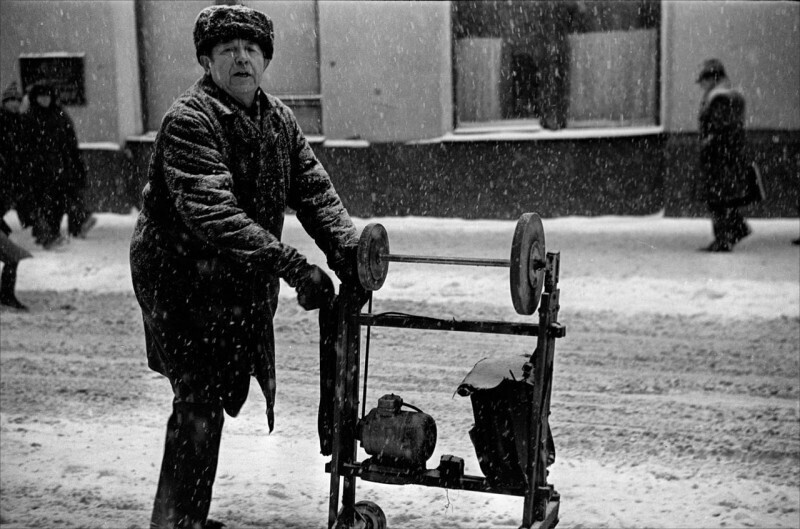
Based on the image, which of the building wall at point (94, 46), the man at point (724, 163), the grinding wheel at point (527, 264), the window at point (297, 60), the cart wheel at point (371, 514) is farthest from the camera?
the building wall at point (94, 46)

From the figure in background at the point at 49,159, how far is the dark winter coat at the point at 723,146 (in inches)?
281

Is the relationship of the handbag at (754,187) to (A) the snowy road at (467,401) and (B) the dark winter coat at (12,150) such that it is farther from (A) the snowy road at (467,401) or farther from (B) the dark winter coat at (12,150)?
(B) the dark winter coat at (12,150)

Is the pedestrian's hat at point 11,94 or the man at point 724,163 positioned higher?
the pedestrian's hat at point 11,94

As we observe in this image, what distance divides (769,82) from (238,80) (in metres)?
10.0

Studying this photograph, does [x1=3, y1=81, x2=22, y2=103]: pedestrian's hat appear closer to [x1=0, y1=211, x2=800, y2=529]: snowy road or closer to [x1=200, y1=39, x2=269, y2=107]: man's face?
[x1=0, y1=211, x2=800, y2=529]: snowy road

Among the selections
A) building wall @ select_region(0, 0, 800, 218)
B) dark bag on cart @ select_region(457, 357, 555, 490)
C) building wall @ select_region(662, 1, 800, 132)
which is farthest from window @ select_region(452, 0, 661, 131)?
dark bag on cart @ select_region(457, 357, 555, 490)

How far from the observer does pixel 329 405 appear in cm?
346

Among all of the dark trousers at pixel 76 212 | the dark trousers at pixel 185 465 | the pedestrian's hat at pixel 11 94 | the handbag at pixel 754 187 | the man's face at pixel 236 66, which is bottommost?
the dark trousers at pixel 185 465

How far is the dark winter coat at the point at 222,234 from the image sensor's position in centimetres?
309

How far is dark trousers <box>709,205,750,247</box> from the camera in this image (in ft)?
33.6

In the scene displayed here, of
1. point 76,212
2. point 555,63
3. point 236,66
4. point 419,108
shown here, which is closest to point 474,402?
point 236,66

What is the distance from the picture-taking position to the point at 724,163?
10219mm

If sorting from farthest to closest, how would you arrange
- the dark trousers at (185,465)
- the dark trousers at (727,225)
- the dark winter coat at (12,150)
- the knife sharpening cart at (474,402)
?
the dark winter coat at (12,150) < the dark trousers at (727,225) < the dark trousers at (185,465) < the knife sharpening cart at (474,402)

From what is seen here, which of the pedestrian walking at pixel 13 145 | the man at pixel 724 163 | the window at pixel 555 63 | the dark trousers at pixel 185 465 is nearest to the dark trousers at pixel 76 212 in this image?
the pedestrian walking at pixel 13 145
